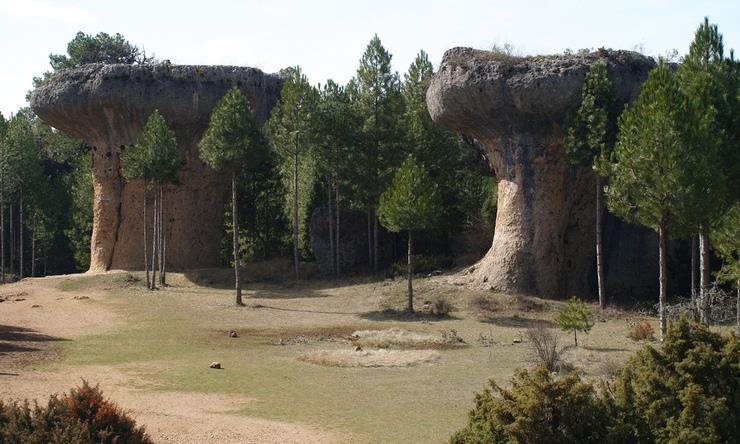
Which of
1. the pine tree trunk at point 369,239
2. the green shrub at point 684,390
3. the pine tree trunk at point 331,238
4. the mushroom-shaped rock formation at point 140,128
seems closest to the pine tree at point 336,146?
the pine tree trunk at point 331,238

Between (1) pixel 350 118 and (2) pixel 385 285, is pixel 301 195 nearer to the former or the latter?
(1) pixel 350 118

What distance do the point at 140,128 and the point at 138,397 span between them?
103ft

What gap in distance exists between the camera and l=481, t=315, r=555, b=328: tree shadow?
28.9 metres

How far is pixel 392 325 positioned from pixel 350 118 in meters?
15.5

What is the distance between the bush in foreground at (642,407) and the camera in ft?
31.9

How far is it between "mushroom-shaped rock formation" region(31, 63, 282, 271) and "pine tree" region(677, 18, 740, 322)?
2703 centimetres

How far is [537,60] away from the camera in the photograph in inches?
1320

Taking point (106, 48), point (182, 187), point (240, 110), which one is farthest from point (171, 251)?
point (106, 48)

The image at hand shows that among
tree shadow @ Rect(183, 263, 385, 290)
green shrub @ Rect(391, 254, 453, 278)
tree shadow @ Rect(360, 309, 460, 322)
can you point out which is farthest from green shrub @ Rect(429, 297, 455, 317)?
tree shadow @ Rect(183, 263, 385, 290)

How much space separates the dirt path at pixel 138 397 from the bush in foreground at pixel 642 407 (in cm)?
409

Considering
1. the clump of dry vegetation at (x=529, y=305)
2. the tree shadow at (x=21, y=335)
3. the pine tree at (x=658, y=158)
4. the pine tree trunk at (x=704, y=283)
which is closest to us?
the pine tree at (x=658, y=158)

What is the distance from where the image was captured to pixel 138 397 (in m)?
16.3

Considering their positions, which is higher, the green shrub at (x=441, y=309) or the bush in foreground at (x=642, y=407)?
the bush in foreground at (x=642, y=407)

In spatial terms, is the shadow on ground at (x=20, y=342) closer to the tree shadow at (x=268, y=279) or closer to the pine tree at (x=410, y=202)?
the pine tree at (x=410, y=202)
